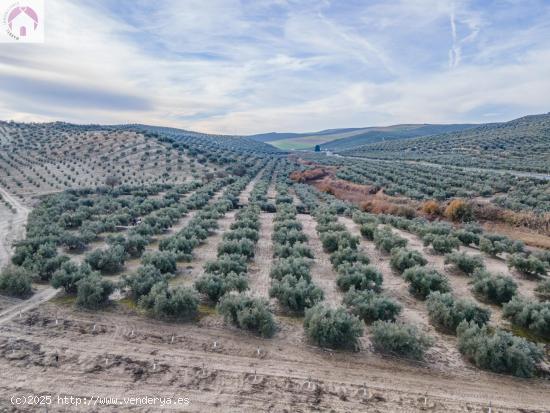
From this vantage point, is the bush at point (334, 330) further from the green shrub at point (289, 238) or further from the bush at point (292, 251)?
the green shrub at point (289, 238)

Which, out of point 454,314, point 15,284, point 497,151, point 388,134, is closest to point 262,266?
point 454,314

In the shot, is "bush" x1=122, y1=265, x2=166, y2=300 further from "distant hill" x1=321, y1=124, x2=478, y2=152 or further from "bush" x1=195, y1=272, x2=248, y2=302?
"distant hill" x1=321, y1=124, x2=478, y2=152

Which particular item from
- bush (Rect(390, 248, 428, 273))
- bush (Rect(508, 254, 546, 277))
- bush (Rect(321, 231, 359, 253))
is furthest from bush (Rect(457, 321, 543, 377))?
bush (Rect(321, 231, 359, 253))

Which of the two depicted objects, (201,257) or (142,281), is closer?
(142,281)

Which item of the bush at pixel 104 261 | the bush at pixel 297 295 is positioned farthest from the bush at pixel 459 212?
the bush at pixel 104 261

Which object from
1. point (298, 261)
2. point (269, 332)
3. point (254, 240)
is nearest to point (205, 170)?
point (254, 240)

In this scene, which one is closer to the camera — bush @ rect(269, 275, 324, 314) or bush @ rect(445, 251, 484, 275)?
bush @ rect(269, 275, 324, 314)

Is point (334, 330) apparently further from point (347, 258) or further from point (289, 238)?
point (289, 238)
